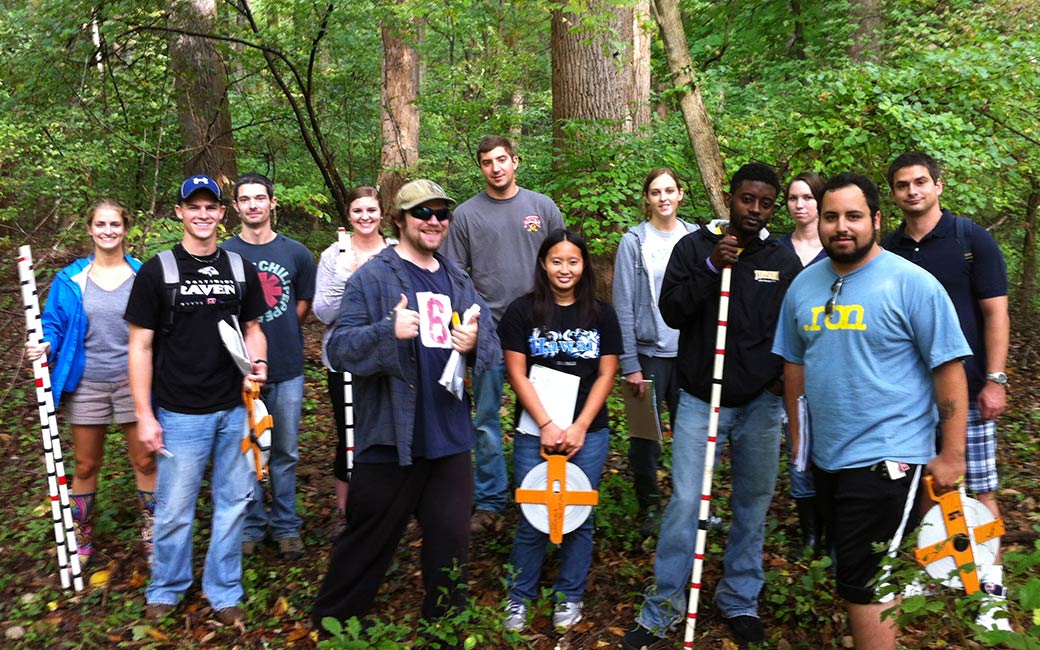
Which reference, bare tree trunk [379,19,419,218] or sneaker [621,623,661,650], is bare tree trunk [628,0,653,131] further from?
sneaker [621,623,661,650]

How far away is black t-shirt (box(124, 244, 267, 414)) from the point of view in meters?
3.76

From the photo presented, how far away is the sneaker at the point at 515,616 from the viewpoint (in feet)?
12.3

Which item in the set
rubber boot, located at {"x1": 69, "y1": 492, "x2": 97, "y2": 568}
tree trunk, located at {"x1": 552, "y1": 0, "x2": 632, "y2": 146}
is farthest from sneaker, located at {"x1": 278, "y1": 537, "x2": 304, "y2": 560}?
tree trunk, located at {"x1": 552, "y1": 0, "x2": 632, "y2": 146}

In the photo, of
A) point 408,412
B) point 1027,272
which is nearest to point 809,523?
point 408,412

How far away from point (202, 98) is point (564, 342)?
6375 millimetres

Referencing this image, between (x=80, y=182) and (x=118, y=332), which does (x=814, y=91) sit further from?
(x=80, y=182)

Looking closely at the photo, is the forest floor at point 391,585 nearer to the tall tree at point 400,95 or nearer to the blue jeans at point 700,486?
the blue jeans at point 700,486

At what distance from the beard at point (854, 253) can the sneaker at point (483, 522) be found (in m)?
2.74

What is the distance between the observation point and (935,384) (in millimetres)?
2887

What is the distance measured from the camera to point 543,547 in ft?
12.8

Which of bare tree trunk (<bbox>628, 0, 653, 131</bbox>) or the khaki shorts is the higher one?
bare tree trunk (<bbox>628, 0, 653, 131</bbox>)

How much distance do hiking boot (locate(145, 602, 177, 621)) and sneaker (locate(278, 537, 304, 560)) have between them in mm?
763

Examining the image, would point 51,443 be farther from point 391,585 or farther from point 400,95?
point 400,95

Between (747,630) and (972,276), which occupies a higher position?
(972,276)
